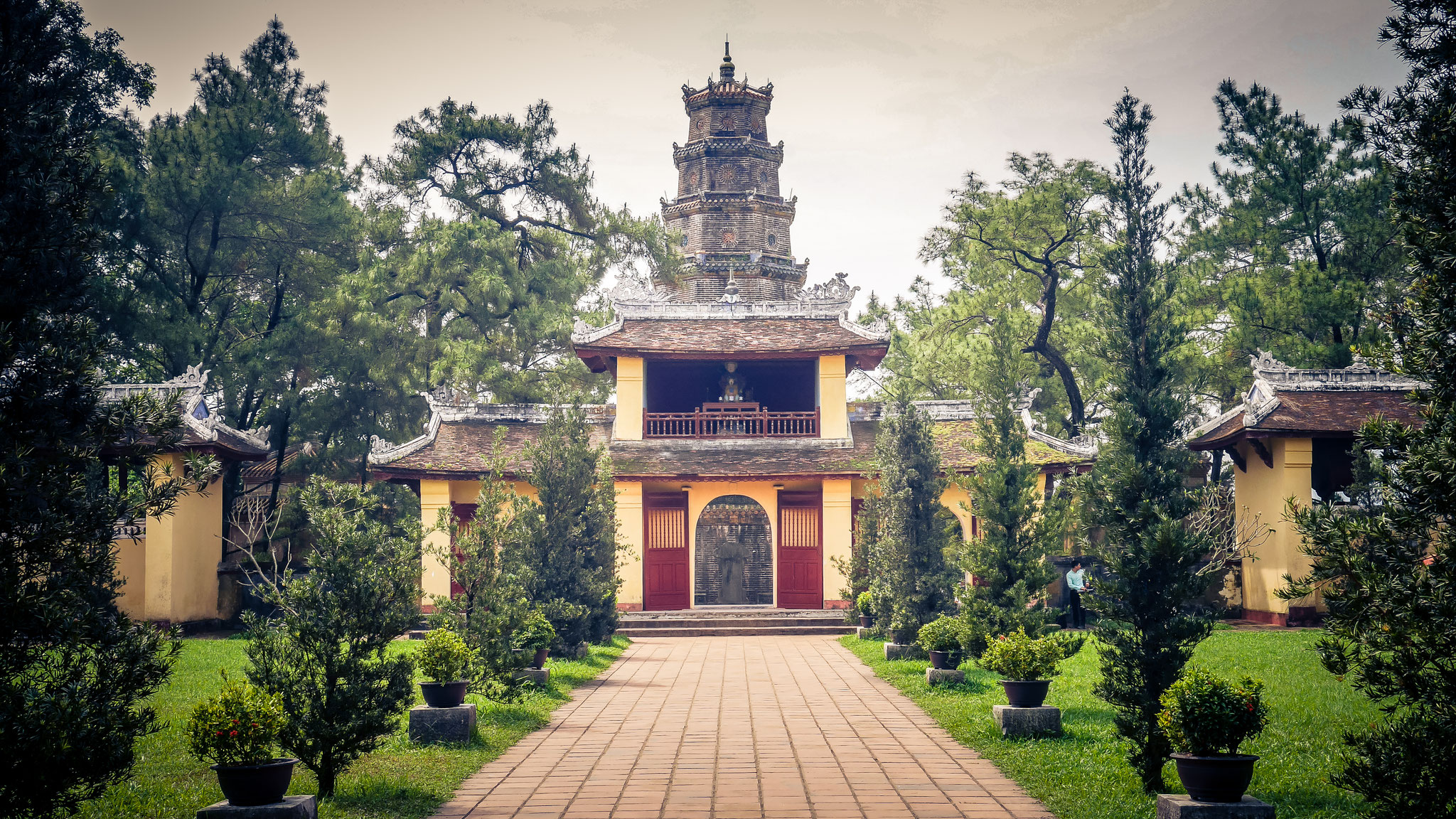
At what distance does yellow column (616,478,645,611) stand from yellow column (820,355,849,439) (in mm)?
4810

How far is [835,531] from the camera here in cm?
2372

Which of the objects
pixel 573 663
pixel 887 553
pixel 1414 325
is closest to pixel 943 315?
pixel 887 553

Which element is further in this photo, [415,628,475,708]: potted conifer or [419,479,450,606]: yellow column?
[419,479,450,606]: yellow column

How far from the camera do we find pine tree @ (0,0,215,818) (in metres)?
5.53

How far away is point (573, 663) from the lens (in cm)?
1570

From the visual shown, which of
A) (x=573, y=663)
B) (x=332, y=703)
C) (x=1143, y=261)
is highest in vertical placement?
(x=1143, y=261)

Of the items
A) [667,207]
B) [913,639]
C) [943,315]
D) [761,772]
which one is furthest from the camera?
[667,207]

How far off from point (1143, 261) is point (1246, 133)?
2146cm

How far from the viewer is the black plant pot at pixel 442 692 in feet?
31.6

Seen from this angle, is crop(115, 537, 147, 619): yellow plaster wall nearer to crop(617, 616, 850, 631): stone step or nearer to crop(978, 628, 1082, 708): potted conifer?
crop(617, 616, 850, 631): stone step

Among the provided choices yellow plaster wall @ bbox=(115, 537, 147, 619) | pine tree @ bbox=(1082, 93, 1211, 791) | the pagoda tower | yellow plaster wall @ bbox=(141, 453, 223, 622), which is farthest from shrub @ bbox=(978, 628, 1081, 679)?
the pagoda tower

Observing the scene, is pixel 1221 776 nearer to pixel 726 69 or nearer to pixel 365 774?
pixel 365 774

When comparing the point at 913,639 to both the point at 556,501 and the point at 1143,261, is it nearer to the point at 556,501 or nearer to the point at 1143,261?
the point at 556,501

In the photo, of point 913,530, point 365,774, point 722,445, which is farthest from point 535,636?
point 722,445
